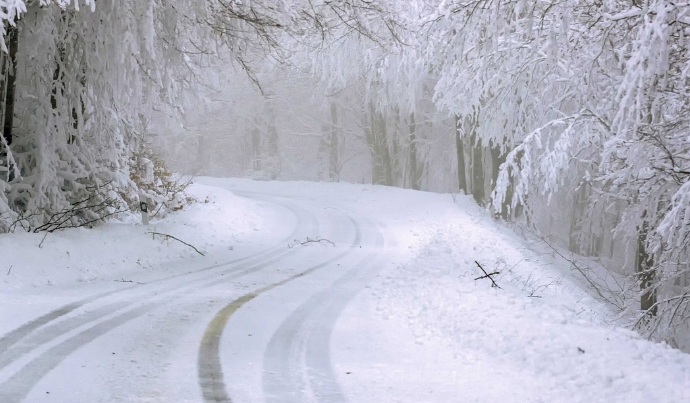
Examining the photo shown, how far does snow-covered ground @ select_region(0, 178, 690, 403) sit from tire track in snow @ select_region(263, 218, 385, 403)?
25mm

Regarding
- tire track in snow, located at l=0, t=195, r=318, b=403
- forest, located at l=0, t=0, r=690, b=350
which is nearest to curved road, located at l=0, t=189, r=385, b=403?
tire track in snow, located at l=0, t=195, r=318, b=403

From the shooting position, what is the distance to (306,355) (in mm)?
5805

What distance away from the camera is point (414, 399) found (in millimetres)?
4777

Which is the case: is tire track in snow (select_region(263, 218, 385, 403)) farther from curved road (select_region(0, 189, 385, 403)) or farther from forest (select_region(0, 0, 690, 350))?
forest (select_region(0, 0, 690, 350))

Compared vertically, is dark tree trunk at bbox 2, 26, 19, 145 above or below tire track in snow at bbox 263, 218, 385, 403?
above

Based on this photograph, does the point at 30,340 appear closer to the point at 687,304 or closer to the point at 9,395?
the point at 9,395

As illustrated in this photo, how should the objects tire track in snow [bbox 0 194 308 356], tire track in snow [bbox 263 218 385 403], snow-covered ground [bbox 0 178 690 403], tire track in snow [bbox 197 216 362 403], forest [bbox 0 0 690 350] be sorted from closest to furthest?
tire track in snow [bbox 197 216 362 403]
tire track in snow [bbox 263 218 385 403]
snow-covered ground [bbox 0 178 690 403]
tire track in snow [bbox 0 194 308 356]
forest [bbox 0 0 690 350]

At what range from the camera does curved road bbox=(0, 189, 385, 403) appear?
4.60 meters

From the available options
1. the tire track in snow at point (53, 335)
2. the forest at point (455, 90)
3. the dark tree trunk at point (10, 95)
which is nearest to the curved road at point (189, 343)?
the tire track in snow at point (53, 335)

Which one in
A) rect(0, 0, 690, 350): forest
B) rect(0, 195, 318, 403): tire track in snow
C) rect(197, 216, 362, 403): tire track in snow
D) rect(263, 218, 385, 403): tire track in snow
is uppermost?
rect(0, 0, 690, 350): forest

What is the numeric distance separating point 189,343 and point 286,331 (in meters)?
1.17

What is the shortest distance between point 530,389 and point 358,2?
844 cm

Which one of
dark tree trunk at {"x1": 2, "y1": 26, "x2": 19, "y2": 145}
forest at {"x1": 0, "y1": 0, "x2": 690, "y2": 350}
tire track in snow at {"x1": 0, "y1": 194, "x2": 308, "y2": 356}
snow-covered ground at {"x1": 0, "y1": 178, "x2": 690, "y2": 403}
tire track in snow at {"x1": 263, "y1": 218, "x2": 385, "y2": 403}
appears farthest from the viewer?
dark tree trunk at {"x1": 2, "y1": 26, "x2": 19, "y2": 145}

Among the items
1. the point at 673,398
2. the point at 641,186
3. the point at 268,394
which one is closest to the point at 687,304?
the point at 641,186
